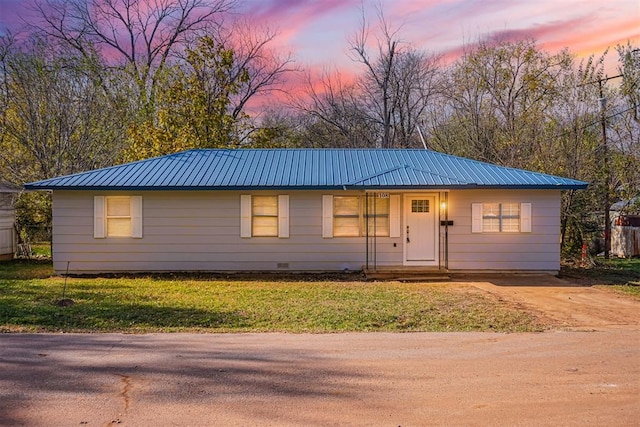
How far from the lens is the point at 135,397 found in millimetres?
5348

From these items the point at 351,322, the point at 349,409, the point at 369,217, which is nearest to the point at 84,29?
the point at 369,217

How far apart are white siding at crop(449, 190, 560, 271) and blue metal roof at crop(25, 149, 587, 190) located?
53 cm

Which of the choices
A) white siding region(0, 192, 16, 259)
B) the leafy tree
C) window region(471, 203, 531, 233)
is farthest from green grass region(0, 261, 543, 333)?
the leafy tree

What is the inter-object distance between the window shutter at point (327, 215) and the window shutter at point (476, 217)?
12.8 feet

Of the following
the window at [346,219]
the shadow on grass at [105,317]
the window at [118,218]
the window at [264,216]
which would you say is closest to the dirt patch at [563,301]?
the window at [346,219]

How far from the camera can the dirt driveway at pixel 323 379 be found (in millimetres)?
4891

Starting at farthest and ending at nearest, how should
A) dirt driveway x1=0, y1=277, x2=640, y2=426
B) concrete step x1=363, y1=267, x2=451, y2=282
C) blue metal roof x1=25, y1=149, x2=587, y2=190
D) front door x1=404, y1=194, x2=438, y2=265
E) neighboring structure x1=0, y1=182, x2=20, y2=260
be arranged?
neighboring structure x1=0, y1=182, x2=20, y2=260 → front door x1=404, y1=194, x2=438, y2=265 → blue metal roof x1=25, y1=149, x2=587, y2=190 → concrete step x1=363, y1=267, x2=451, y2=282 → dirt driveway x1=0, y1=277, x2=640, y2=426

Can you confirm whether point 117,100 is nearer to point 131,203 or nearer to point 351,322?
point 131,203

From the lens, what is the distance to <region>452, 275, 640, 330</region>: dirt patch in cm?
934

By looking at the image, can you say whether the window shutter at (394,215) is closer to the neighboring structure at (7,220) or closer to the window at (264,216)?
the window at (264,216)

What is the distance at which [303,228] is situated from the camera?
1547 centimetres

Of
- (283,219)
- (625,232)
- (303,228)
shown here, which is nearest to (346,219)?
(303,228)

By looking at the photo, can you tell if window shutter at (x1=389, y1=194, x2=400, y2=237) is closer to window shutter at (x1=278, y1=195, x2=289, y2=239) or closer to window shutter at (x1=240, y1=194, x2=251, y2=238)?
window shutter at (x1=278, y1=195, x2=289, y2=239)

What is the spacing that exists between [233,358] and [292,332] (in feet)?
5.51
